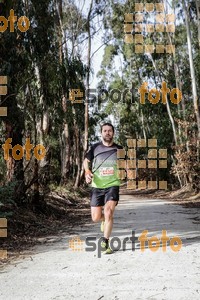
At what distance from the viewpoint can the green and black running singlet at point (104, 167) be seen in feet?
18.4

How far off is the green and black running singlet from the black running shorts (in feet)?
0.18

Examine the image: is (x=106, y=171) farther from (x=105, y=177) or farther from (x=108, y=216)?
(x=108, y=216)

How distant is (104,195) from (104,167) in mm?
391

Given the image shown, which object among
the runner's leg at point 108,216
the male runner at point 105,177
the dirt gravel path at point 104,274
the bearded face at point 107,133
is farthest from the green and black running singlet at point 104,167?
the dirt gravel path at point 104,274

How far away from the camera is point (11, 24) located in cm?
866

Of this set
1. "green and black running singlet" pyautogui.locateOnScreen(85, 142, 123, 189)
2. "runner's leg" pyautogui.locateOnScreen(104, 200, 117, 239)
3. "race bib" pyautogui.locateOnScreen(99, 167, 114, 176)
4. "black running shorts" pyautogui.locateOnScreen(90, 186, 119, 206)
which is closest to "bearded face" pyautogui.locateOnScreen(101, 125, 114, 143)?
"green and black running singlet" pyautogui.locateOnScreen(85, 142, 123, 189)

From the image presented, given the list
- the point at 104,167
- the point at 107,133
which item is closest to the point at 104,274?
the point at 104,167

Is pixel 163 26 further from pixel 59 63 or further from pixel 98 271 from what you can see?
pixel 98 271

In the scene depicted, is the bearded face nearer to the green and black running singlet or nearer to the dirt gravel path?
→ the green and black running singlet

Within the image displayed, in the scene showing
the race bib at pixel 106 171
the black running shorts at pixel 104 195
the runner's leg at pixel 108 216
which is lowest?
the runner's leg at pixel 108 216

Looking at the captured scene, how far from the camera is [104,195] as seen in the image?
5.72 m

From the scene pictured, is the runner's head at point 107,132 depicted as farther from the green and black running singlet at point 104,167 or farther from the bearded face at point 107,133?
the green and black running singlet at point 104,167

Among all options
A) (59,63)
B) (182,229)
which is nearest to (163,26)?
(59,63)

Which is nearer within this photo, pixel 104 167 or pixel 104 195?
pixel 104 167
